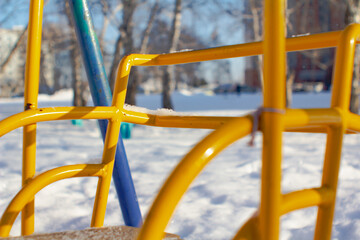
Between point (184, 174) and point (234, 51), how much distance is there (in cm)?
59

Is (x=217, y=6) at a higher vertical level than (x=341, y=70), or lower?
higher

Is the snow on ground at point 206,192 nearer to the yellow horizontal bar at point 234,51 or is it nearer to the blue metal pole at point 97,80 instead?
the blue metal pole at point 97,80

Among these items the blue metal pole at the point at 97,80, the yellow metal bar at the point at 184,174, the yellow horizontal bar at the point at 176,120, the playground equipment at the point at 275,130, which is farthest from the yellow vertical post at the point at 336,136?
the blue metal pole at the point at 97,80

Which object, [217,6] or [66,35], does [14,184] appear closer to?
[217,6]

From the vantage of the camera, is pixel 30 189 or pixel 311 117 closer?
pixel 311 117

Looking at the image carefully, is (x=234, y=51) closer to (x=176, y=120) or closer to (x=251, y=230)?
(x=176, y=120)

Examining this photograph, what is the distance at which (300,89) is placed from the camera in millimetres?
32906

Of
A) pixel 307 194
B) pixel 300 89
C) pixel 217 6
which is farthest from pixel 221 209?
pixel 300 89

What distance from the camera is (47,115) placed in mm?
1062

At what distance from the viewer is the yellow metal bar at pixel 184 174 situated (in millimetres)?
549

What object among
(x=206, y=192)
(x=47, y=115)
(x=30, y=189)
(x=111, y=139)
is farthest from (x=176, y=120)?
(x=206, y=192)

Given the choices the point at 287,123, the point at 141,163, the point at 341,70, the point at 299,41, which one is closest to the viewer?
the point at 287,123

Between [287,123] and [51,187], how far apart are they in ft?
7.01

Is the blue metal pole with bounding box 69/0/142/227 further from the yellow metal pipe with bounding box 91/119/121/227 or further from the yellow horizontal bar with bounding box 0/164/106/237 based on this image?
the yellow horizontal bar with bounding box 0/164/106/237
